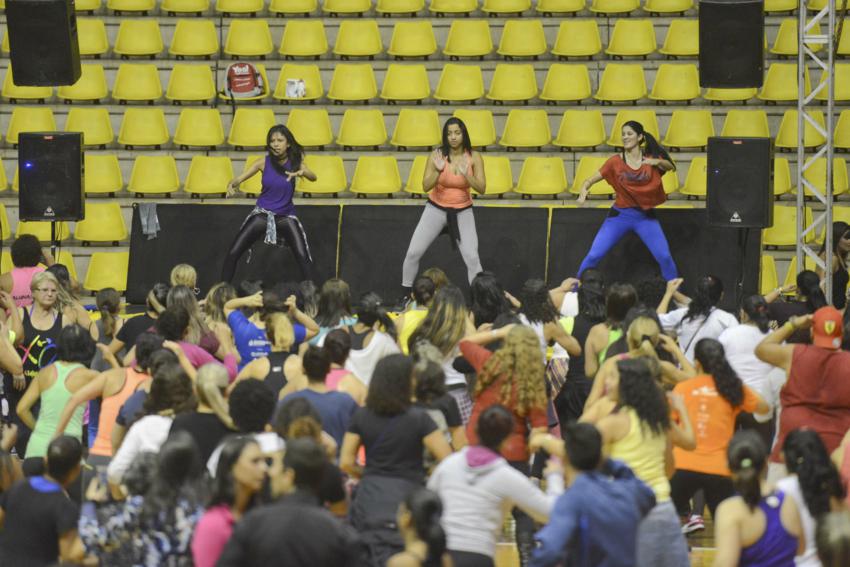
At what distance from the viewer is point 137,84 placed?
51.4 ft

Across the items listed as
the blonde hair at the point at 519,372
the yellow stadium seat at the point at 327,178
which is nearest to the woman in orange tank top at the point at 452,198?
the yellow stadium seat at the point at 327,178

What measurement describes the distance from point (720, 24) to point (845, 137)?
89.0 inches

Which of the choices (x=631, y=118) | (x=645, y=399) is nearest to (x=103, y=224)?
(x=631, y=118)

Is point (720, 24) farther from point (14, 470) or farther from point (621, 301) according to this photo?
point (14, 470)

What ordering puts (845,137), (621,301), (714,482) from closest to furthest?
(714,482)
(621,301)
(845,137)

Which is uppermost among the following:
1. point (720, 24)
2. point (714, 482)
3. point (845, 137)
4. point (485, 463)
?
point (720, 24)

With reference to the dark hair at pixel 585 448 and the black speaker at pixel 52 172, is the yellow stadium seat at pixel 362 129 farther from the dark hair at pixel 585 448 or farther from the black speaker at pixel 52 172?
the dark hair at pixel 585 448

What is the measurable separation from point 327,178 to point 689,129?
362 cm

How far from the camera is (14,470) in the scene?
253 inches

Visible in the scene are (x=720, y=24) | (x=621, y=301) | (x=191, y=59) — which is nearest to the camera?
(x=621, y=301)

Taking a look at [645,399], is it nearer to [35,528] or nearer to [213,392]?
[213,392]

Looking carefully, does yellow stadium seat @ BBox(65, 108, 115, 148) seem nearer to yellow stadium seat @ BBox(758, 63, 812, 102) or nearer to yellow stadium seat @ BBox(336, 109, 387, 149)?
yellow stadium seat @ BBox(336, 109, 387, 149)

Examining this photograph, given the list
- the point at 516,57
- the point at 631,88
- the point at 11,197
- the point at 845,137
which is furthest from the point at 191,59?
the point at 845,137

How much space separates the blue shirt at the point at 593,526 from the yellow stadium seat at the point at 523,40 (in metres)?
10.7
